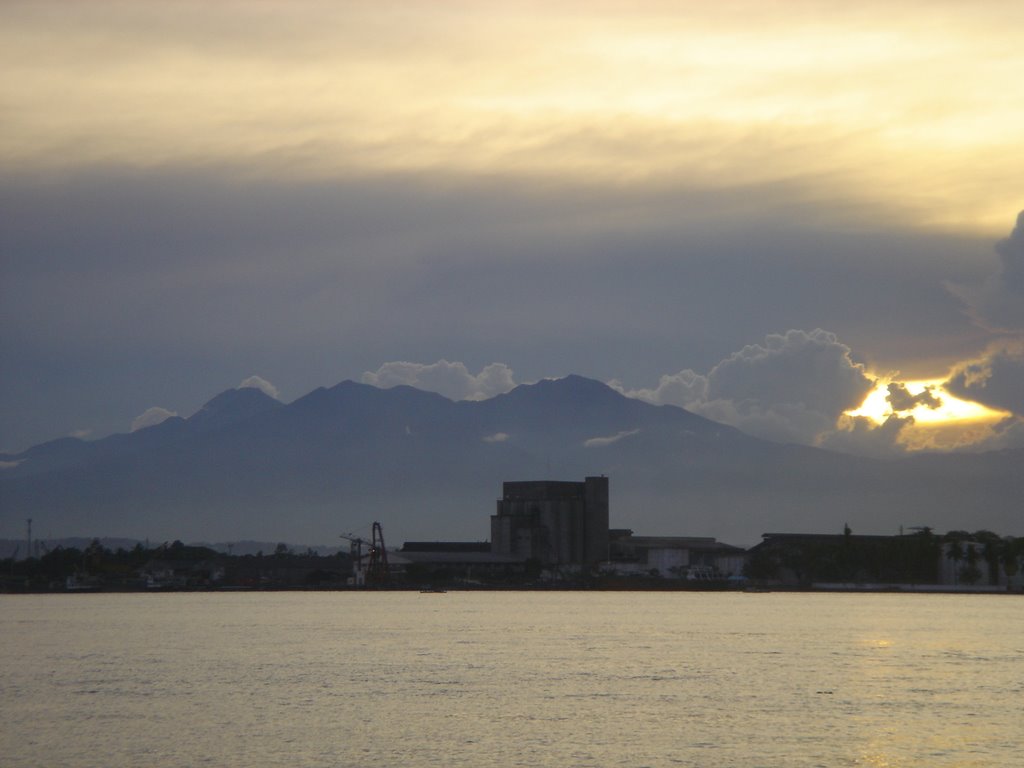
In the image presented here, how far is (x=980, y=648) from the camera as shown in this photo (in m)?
149

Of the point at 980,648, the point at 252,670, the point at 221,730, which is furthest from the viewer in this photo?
the point at 980,648

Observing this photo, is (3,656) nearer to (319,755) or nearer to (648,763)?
(319,755)

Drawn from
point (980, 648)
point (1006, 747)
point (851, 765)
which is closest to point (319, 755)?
point (851, 765)

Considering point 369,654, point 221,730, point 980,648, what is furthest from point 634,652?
point 221,730

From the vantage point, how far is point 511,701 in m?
97.2

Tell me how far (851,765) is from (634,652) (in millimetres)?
67050

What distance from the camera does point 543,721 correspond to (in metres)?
87.6

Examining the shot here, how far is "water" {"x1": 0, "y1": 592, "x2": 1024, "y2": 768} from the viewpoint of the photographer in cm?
7650

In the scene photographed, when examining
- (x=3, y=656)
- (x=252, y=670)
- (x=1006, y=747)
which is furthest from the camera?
(x=3, y=656)

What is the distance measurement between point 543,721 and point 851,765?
20801 mm

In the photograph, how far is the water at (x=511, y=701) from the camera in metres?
76.5

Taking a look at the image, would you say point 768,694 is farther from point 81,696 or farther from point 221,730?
point 81,696

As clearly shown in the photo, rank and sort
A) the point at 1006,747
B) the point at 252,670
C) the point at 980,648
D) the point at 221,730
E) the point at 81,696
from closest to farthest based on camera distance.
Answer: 1. the point at 1006,747
2. the point at 221,730
3. the point at 81,696
4. the point at 252,670
5. the point at 980,648

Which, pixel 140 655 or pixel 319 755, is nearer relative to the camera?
pixel 319 755
